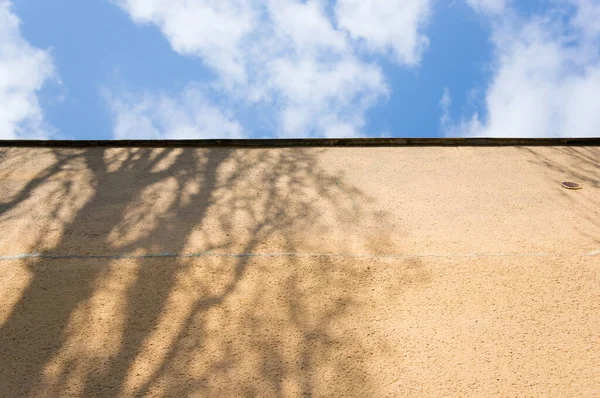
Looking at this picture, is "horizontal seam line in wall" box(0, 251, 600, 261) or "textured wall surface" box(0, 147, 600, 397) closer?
"textured wall surface" box(0, 147, 600, 397)

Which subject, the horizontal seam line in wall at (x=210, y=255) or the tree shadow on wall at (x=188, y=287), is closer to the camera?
the tree shadow on wall at (x=188, y=287)

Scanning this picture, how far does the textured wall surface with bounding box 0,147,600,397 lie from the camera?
3.02 m

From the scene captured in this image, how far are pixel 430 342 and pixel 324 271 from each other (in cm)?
97

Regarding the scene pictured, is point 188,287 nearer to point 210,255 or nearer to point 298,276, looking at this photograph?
point 210,255

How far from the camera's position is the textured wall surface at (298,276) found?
3.02 m

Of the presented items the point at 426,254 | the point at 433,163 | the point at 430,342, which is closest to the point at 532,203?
the point at 433,163

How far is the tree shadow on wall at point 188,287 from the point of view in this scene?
2998 mm

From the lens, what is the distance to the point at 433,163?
5.53 m

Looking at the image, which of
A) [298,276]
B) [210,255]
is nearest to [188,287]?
[210,255]

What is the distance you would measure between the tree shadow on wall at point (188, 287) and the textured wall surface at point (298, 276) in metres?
0.01

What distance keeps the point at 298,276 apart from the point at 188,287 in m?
0.84

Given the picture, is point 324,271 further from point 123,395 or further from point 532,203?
point 532,203

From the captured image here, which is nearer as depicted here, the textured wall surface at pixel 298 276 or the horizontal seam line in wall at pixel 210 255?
the textured wall surface at pixel 298 276

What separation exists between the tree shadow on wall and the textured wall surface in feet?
0.05
